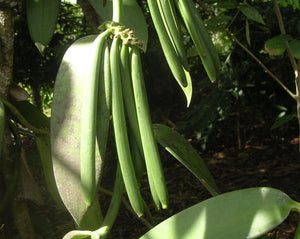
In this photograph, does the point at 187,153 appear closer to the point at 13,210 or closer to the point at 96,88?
the point at 96,88

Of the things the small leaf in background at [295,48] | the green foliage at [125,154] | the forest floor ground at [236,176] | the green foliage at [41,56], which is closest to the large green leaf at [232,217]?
the green foliage at [125,154]

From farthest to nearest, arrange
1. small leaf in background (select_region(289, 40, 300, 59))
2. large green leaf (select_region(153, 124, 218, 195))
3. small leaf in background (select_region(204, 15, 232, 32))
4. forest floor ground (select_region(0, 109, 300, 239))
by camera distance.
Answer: forest floor ground (select_region(0, 109, 300, 239)) < small leaf in background (select_region(204, 15, 232, 32)) < small leaf in background (select_region(289, 40, 300, 59)) < large green leaf (select_region(153, 124, 218, 195))

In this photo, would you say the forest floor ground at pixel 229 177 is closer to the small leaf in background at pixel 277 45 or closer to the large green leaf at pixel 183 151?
the small leaf in background at pixel 277 45

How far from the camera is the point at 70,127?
0.43 metres

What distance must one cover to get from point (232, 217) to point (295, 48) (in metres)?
0.55

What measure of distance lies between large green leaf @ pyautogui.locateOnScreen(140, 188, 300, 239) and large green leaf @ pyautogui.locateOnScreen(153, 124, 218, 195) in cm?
10

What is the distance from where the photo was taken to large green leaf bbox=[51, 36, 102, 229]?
0.40 metres

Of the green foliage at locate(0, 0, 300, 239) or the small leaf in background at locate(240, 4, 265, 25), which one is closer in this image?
the green foliage at locate(0, 0, 300, 239)

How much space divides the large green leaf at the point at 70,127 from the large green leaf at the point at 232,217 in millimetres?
90

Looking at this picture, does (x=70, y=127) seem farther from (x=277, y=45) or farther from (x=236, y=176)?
(x=236, y=176)

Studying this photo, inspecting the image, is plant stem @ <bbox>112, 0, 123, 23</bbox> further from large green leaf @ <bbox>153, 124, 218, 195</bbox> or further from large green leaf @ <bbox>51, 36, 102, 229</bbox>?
large green leaf @ <bbox>153, 124, 218, 195</bbox>

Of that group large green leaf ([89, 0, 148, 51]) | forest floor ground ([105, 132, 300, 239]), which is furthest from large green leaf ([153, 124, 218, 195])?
forest floor ground ([105, 132, 300, 239])

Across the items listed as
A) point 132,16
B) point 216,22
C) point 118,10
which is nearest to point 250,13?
point 216,22

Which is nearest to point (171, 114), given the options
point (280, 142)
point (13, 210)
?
point (280, 142)
